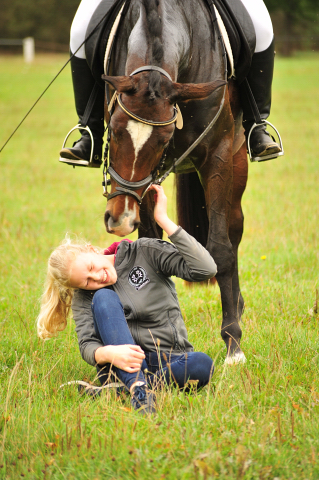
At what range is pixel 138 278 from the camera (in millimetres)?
3426

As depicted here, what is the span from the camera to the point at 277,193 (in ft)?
32.7

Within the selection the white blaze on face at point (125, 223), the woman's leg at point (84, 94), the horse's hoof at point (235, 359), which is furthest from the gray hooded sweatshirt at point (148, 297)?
the woman's leg at point (84, 94)

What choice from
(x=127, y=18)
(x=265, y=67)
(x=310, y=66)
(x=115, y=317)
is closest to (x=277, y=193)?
(x=265, y=67)

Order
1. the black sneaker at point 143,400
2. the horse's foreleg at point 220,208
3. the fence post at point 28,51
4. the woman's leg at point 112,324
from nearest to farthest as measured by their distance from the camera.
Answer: the black sneaker at point 143,400 → the woman's leg at point 112,324 → the horse's foreleg at point 220,208 → the fence post at point 28,51

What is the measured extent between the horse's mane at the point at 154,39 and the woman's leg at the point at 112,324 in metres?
1.23

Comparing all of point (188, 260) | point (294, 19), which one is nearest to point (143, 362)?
point (188, 260)

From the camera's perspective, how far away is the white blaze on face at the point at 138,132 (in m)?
3.28

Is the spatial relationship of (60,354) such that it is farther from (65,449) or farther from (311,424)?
(311,424)

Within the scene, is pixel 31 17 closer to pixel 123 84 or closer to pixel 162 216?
pixel 123 84

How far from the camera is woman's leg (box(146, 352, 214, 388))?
3.15 metres

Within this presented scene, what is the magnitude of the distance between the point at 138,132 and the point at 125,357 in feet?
4.29

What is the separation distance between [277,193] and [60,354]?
6.92 m

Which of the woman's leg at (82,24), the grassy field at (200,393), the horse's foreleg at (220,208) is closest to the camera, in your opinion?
the grassy field at (200,393)

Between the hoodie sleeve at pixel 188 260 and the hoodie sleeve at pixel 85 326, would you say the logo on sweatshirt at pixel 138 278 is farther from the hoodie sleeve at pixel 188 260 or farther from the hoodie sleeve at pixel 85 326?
the hoodie sleeve at pixel 85 326
